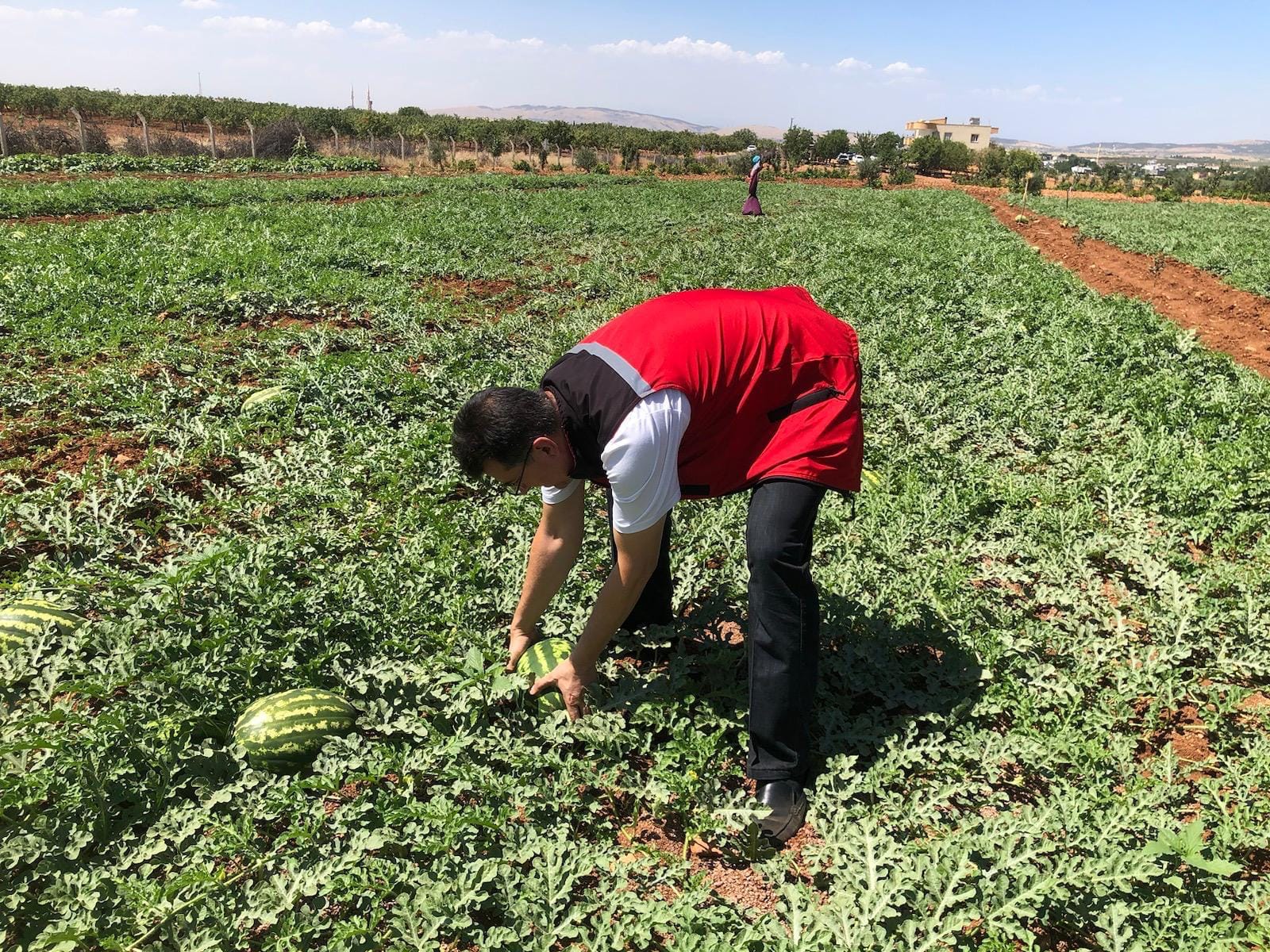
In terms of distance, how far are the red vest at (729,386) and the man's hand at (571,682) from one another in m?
0.65

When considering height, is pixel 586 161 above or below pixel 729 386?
above

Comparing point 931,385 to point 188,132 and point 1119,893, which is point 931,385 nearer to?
point 1119,893

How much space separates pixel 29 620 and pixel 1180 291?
16.8m

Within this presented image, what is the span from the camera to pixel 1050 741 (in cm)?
294

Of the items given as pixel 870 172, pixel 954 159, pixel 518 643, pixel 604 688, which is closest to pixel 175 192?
pixel 518 643

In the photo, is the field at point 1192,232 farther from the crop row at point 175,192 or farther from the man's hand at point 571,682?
the crop row at point 175,192

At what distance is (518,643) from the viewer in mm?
3037

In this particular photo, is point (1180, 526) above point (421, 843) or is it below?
above

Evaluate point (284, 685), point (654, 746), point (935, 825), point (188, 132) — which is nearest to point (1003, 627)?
point (935, 825)

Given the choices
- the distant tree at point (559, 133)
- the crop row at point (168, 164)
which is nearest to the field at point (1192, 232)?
the crop row at point (168, 164)

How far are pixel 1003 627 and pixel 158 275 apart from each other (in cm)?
1030

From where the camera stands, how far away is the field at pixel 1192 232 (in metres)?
15.7

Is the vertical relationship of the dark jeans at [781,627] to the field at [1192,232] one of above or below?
below

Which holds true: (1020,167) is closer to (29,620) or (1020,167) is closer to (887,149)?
(887,149)
